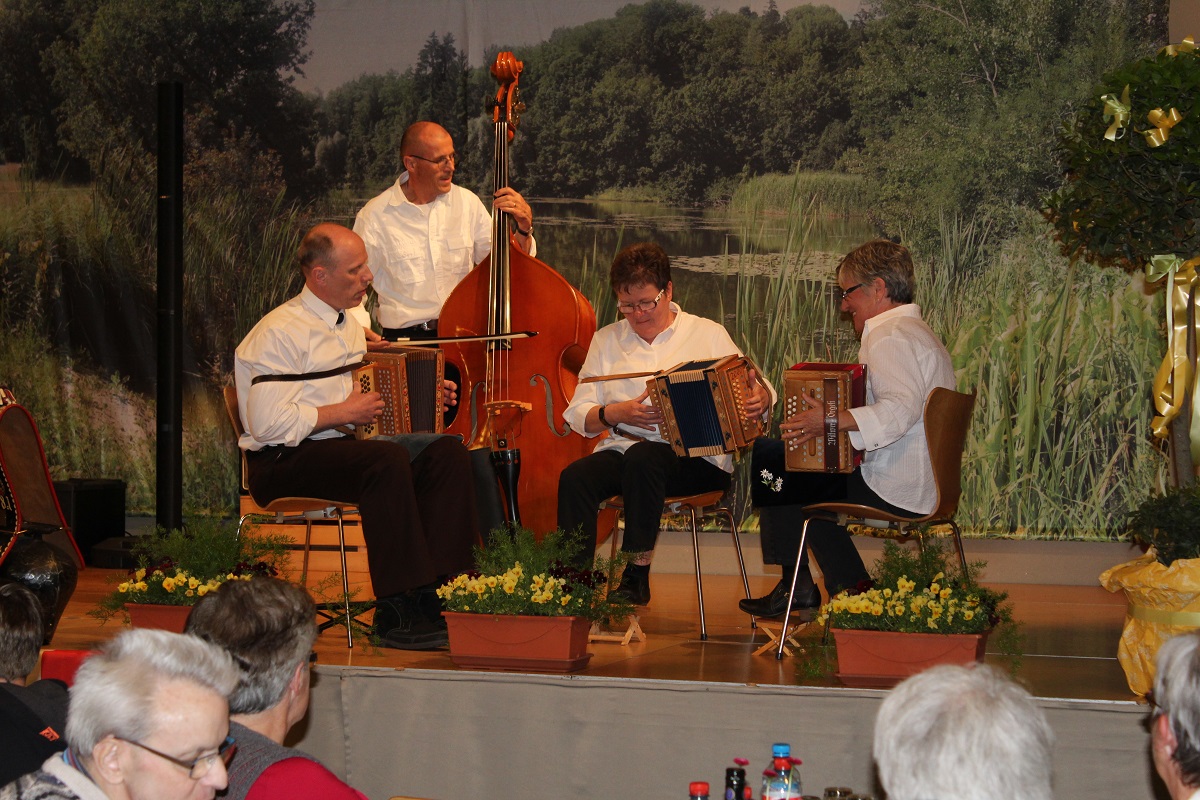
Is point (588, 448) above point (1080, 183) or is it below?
below

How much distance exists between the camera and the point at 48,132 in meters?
6.99

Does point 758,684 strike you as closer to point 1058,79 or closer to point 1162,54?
point 1162,54

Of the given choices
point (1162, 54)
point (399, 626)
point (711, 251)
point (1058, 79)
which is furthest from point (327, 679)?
point (1058, 79)

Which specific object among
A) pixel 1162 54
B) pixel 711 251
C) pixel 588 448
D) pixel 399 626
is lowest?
pixel 399 626

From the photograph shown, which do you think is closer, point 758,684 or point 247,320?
point 758,684

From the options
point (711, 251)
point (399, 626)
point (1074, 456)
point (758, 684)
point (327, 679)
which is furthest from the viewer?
point (711, 251)

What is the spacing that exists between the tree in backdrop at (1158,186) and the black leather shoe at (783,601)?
4.02ft

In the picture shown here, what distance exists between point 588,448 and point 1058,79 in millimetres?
3010

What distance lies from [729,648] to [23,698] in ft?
7.26

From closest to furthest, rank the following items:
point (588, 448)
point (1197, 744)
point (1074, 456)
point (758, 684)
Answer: point (1197, 744) → point (758, 684) → point (588, 448) → point (1074, 456)

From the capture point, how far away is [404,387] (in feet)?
14.0

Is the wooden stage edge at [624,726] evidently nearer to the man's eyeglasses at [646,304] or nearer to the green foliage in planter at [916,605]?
the green foliage in planter at [916,605]

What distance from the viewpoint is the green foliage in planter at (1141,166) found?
3.30 metres

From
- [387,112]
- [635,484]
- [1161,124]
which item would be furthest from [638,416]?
[387,112]
